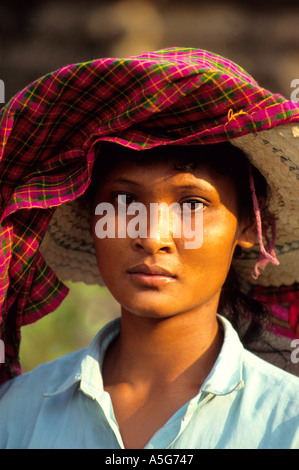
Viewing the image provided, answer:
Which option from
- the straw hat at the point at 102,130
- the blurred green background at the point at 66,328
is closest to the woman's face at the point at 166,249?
the straw hat at the point at 102,130

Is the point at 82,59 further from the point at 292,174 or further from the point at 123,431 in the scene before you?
the point at 123,431

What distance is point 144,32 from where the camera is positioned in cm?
360

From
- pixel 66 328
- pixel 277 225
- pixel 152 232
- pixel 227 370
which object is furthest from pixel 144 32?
pixel 227 370

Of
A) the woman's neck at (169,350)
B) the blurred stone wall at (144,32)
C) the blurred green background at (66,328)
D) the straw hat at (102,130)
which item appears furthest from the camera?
the blurred stone wall at (144,32)

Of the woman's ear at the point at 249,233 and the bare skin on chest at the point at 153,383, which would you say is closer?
the bare skin on chest at the point at 153,383

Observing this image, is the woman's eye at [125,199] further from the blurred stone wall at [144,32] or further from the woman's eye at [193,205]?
the blurred stone wall at [144,32]

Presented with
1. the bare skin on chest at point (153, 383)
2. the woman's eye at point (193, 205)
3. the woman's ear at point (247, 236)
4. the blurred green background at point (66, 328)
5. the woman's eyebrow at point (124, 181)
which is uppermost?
the woman's eyebrow at point (124, 181)

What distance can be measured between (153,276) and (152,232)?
0.10 metres

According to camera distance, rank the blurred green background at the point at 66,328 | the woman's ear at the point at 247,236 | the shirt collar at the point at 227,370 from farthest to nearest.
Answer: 1. the blurred green background at the point at 66,328
2. the woman's ear at the point at 247,236
3. the shirt collar at the point at 227,370

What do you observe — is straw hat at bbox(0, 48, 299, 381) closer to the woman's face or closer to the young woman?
the young woman

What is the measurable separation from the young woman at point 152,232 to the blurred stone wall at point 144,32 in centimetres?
190

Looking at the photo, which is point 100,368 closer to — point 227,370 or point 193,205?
point 227,370

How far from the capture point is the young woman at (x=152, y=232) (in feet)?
4.91

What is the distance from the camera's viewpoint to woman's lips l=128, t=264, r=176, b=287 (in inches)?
62.5
